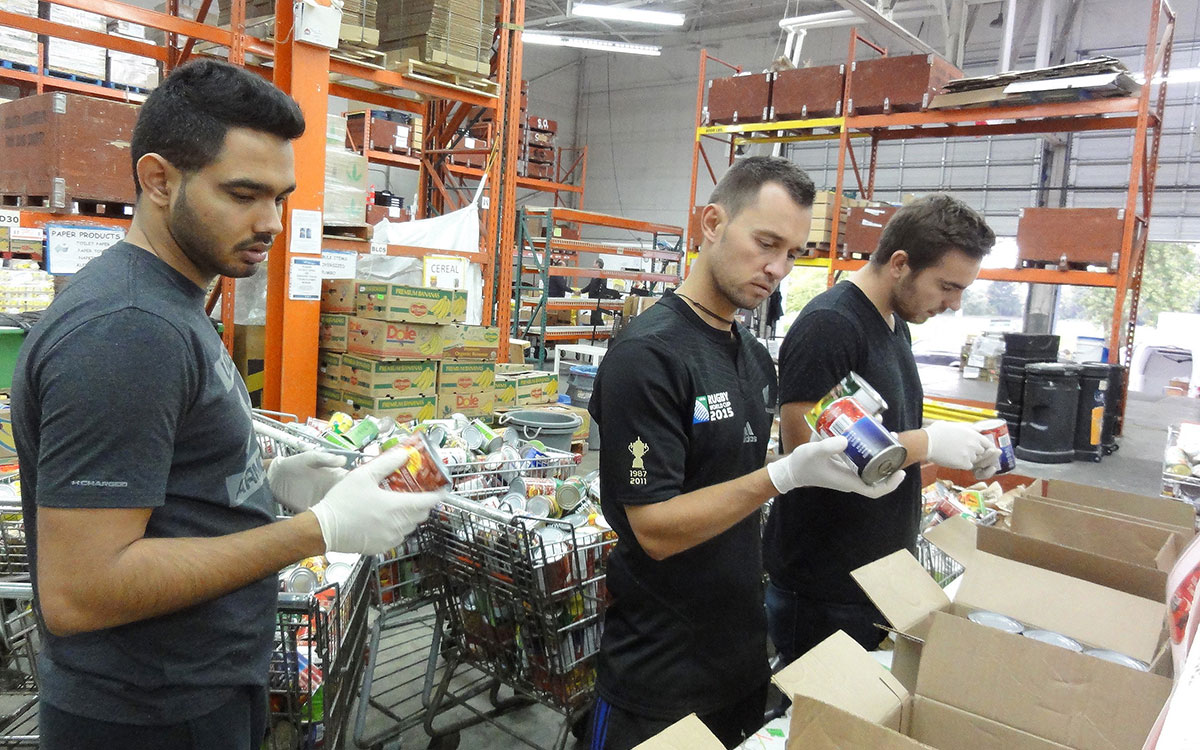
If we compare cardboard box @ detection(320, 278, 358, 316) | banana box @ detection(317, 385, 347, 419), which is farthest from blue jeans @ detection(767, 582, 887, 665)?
cardboard box @ detection(320, 278, 358, 316)

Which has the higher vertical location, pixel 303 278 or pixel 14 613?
pixel 303 278

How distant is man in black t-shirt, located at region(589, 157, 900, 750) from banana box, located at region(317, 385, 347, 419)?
13.0 feet

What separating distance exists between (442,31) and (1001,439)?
505 centimetres

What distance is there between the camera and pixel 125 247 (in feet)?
3.81

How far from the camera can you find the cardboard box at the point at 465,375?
564 centimetres

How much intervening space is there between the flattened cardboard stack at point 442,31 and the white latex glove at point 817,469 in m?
5.11

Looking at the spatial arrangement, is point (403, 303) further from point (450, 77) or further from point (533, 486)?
point (533, 486)

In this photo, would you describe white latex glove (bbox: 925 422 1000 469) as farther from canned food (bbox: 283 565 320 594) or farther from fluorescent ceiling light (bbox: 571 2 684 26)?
fluorescent ceiling light (bbox: 571 2 684 26)

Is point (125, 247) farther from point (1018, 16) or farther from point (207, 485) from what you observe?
point (1018, 16)

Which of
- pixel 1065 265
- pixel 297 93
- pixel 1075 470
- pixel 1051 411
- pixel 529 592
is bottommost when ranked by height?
pixel 1075 470

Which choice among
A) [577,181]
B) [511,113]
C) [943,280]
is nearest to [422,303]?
[511,113]

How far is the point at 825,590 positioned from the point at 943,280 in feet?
3.11

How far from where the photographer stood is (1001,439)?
7.51 feet

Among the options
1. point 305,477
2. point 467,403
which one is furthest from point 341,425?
point 467,403
